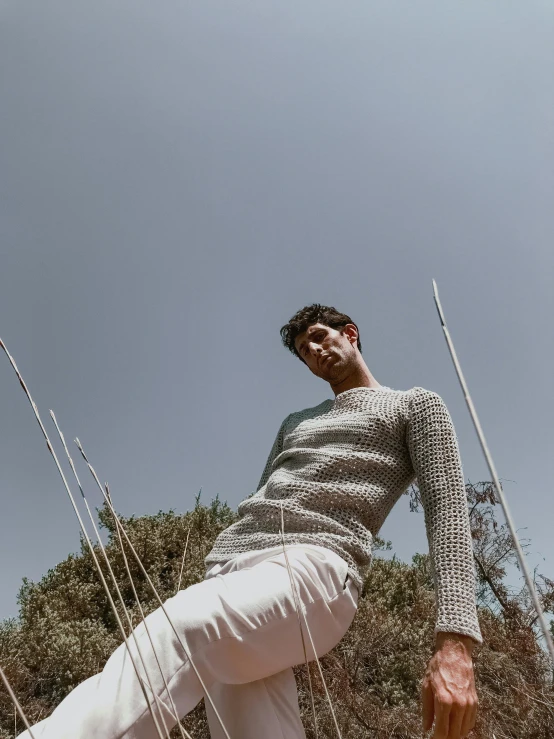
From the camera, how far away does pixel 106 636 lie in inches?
146

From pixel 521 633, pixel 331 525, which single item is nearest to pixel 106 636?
pixel 521 633

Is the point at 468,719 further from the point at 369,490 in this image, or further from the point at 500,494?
the point at 500,494

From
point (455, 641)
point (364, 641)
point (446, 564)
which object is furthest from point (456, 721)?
point (364, 641)

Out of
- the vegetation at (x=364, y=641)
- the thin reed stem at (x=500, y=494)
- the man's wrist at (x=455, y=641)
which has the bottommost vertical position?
the vegetation at (x=364, y=641)

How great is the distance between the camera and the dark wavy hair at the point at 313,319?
7.07ft

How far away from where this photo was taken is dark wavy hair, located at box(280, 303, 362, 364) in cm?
216

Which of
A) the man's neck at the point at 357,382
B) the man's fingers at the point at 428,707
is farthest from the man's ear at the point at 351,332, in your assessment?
the man's fingers at the point at 428,707

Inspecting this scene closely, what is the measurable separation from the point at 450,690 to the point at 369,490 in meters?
0.50

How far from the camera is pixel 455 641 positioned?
4.06 ft

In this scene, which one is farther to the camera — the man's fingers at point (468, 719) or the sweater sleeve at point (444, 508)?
the sweater sleeve at point (444, 508)

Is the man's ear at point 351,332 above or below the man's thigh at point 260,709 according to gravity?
above

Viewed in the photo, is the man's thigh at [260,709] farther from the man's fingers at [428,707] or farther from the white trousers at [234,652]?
the man's fingers at [428,707]

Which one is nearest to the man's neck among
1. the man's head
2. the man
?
the man's head

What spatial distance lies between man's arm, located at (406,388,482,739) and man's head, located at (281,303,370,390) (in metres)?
0.35
